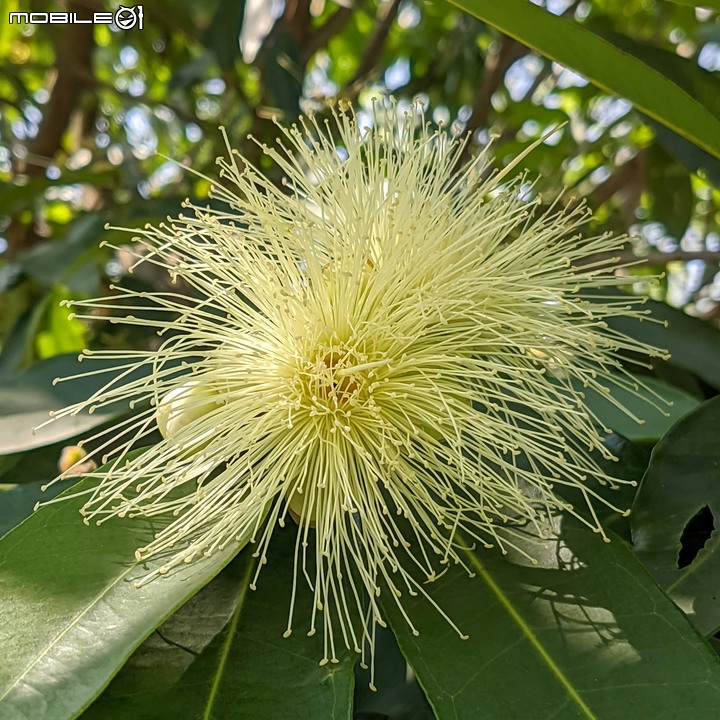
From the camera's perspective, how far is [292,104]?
4.57 ft

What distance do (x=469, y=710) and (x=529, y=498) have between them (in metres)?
0.21

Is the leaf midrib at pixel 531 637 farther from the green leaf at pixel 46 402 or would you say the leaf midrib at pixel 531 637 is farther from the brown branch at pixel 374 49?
the brown branch at pixel 374 49

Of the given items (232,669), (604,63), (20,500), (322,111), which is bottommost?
(232,669)

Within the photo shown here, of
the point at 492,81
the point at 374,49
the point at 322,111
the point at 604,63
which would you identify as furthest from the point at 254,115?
the point at 604,63

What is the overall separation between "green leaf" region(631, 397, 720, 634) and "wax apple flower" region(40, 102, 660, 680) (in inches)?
2.1

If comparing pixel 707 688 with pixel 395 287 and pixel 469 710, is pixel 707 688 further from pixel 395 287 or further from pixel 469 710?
pixel 395 287

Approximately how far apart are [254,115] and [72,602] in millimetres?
1289

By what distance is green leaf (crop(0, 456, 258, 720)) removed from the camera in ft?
1.63

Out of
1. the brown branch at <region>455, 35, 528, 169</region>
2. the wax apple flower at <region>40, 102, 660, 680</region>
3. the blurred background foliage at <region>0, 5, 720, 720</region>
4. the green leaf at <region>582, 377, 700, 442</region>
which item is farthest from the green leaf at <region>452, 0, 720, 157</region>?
the brown branch at <region>455, 35, 528, 169</region>

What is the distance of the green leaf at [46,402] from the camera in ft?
2.63

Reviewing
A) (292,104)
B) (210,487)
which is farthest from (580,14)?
(210,487)

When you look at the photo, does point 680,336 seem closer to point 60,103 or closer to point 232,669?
point 232,669

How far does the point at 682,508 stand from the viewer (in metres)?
0.69

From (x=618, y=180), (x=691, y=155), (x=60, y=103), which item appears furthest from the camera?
(x=60, y=103)
